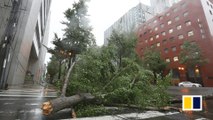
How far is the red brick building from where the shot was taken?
1157 inches

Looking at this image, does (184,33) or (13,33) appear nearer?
(13,33)

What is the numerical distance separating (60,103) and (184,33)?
36.5m

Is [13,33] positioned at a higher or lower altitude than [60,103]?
higher

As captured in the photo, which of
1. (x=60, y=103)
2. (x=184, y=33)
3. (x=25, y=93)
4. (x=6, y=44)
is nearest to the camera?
(x=60, y=103)

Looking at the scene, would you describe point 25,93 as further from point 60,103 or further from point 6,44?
point 60,103

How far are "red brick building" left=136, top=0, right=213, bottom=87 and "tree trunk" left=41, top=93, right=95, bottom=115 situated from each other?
98.7ft

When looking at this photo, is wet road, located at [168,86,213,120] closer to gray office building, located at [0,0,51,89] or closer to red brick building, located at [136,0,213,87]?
gray office building, located at [0,0,51,89]

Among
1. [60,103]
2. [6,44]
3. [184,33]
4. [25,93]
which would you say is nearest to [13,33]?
[6,44]

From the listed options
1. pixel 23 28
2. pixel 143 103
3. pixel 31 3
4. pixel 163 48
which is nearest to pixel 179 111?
pixel 143 103

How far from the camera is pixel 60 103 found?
14.9 feet

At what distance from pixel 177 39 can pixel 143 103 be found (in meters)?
34.3

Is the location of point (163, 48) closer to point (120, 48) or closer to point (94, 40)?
point (120, 48)

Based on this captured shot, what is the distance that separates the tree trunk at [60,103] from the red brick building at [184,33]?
3008 cm

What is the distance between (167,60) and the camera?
123 feet
